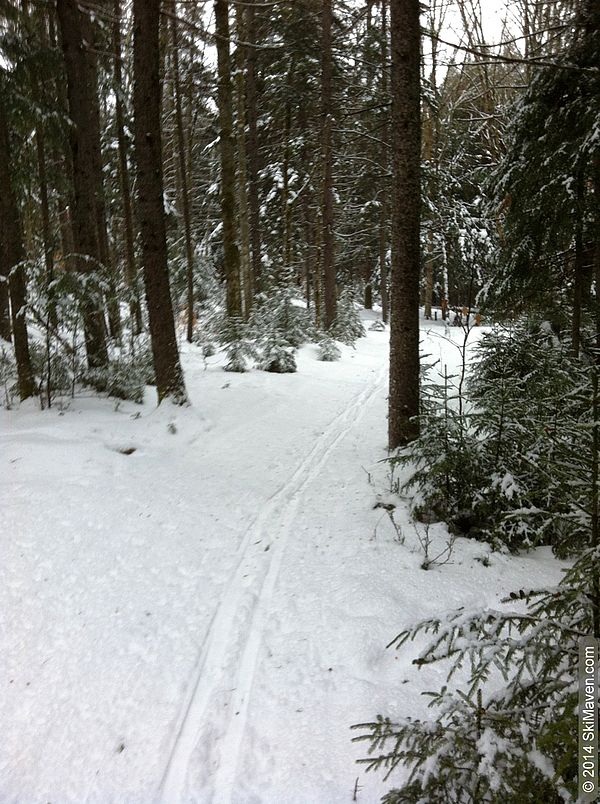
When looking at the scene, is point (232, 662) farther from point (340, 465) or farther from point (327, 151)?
point (327, 151)

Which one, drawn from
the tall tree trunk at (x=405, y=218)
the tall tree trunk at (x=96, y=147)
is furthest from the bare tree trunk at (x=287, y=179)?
the tall tree trunk at (x=405, y=218)

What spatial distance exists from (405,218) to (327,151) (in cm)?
1156

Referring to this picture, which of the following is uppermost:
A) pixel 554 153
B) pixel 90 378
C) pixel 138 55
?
pixel 138 55

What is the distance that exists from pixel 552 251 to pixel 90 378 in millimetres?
7644

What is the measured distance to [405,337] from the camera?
Answer: 6.07 meters

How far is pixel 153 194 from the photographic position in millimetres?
7852

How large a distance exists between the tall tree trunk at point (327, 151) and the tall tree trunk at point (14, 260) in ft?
29.2

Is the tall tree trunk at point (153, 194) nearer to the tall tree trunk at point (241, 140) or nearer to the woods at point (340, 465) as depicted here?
the woods at point (340, 465)

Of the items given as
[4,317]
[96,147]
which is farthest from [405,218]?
[4,317]

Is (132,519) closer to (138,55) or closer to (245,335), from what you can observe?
(138,55)

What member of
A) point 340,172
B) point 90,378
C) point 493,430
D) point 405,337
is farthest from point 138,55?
point 340,172

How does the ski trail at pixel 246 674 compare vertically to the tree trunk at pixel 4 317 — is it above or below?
below

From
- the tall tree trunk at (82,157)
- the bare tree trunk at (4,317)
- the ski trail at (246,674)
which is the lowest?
the ski trail at (246,674)

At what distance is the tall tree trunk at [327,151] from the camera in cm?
1430
